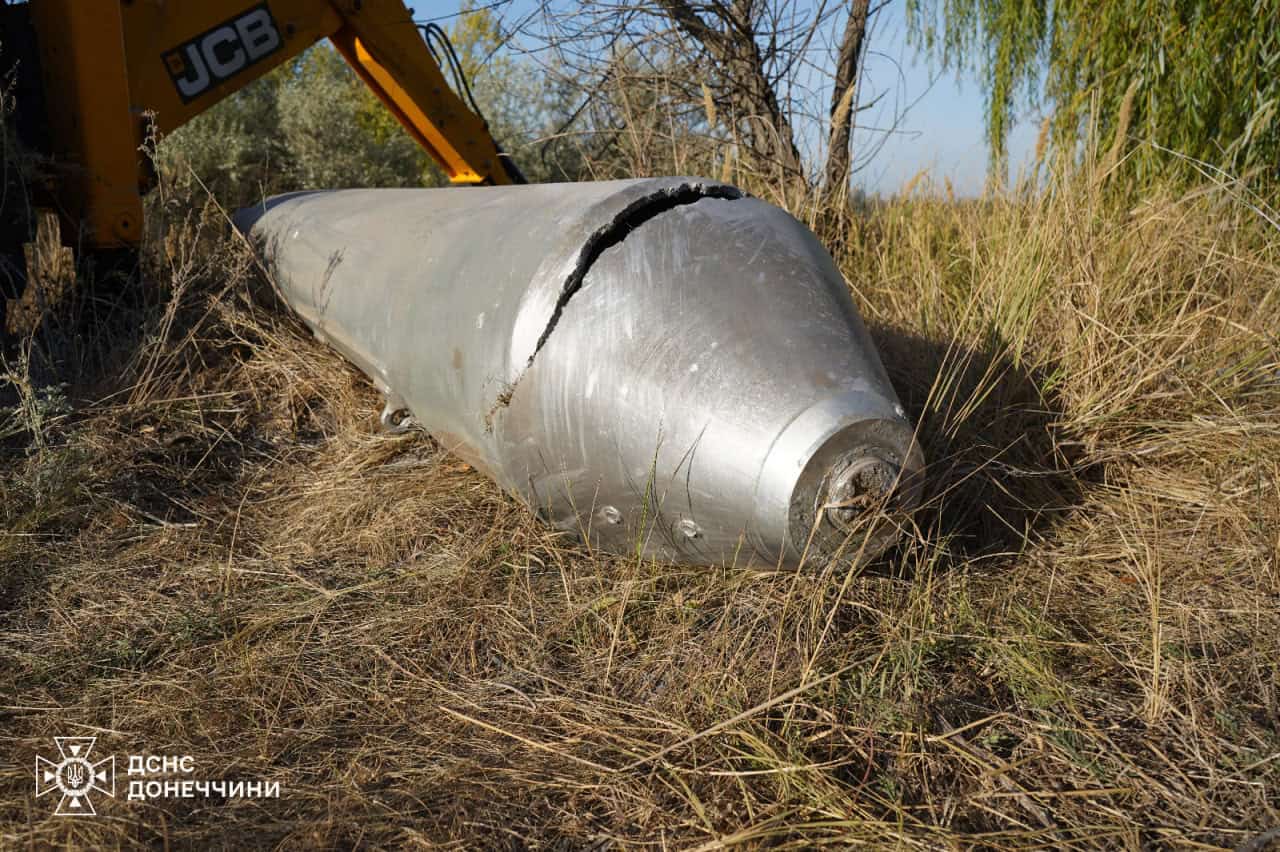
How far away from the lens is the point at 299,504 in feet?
9.12

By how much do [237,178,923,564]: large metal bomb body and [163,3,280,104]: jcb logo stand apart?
2034mm

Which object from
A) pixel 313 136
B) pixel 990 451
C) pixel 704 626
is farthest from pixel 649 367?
pixel 313 136

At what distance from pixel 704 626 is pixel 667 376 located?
0.60 meters

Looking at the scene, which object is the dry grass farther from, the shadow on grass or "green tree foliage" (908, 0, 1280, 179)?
"green tree foliage" (908, 0, 1280, 179)

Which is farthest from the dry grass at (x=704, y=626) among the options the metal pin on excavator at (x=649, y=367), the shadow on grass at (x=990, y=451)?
the metal pin on excavator at (x=649, y=367)

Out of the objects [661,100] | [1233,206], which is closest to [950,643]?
[1233,206]

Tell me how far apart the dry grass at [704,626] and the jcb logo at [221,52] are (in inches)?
37.0

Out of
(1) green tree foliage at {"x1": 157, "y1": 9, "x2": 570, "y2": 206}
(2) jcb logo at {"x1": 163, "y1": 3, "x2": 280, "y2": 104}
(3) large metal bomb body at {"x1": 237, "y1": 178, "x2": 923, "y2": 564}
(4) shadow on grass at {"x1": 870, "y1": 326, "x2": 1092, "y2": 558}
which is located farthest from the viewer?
(1) green tree foliage at {"x1": 157, "y1": 9, "x2": 570, "y2": 206}

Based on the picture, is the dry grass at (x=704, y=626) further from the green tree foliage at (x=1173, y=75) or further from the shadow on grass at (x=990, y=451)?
the green tree foliage at (x=1173, y=75)

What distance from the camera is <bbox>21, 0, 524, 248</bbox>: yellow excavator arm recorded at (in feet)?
10.3

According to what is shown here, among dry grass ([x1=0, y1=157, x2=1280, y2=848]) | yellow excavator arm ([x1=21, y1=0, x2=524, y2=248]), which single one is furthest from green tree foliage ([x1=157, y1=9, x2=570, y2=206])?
dry grass ([x1=0, y1=157, x2=1280, y2=848])

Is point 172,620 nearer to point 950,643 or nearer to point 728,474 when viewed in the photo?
point 728,474

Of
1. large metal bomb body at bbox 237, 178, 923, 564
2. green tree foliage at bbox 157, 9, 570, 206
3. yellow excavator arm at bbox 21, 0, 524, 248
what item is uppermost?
green tree foliage at bbox 157, 9, 570, 206

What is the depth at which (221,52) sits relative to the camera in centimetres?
358
